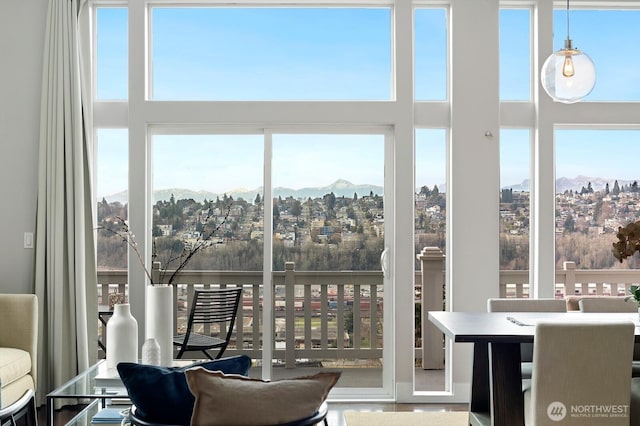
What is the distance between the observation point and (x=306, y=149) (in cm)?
529

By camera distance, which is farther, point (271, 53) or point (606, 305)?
point (271, 53)

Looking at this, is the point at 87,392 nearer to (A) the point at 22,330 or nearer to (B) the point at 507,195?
(A) the point at 22,330

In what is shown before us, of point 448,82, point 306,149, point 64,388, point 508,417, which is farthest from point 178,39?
point 508,417

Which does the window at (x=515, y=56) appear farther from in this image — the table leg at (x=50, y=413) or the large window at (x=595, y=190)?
the table leg at (x=50, y=413)

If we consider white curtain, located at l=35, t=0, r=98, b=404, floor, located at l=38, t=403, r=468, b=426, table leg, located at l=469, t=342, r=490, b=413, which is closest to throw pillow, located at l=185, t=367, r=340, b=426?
table leg, located at l=469, t=342, r=490, b=413

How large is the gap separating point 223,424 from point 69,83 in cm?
374

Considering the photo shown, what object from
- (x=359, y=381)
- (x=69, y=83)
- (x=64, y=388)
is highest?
(x=69, y=83)

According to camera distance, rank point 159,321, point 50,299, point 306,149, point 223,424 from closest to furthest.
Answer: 1. point 223,424
2. point 159,321
3. point 50,299
4. point 306,149

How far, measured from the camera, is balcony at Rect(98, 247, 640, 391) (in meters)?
5.24

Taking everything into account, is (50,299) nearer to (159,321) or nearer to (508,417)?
(159,321)

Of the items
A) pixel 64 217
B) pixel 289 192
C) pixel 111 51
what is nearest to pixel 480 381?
pixel 289 192

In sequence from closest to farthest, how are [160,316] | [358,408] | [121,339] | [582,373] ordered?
[582,373]
[121,339]
[160,316]
[358,408]

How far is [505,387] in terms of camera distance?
3391 millimetres

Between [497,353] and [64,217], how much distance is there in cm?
327
